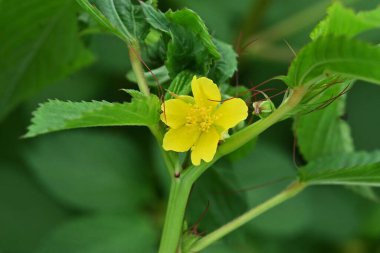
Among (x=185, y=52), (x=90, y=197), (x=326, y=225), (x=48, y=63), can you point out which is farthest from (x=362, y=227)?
(x=185, y=52)

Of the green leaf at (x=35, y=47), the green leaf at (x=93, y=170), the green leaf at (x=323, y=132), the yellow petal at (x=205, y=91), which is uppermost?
the green leaf at (x=93, y=170)

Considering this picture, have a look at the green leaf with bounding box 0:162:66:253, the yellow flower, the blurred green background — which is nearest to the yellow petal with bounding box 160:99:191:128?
the yellow flower

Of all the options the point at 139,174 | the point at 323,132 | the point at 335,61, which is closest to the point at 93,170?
the point at 139,174

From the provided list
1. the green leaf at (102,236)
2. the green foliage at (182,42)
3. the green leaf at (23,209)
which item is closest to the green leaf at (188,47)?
the green foliage at (182,42)

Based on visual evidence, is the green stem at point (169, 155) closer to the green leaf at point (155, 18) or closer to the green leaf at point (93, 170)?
the green leaf at point (155, 18)

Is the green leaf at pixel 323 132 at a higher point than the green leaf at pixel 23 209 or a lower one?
lower

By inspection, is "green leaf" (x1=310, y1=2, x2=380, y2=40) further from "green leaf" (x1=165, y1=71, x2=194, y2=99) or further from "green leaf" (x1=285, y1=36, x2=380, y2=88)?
"green leaf" (x1=165, y1=71, x2=194, y2=99)

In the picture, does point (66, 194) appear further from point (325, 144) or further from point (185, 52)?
point (185, 52)
